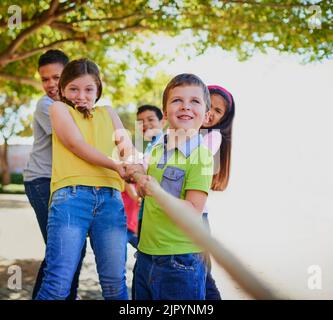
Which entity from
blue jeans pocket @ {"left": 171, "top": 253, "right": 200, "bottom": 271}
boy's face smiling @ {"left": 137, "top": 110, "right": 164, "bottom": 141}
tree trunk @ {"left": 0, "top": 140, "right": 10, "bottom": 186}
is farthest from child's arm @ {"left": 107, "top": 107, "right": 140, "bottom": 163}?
tree trunk @ {"left": 0, "top": 140, "right": 10, "bottom": 186}

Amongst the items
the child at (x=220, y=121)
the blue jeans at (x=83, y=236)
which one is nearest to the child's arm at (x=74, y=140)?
the blue jeans at (x=83, y=236)

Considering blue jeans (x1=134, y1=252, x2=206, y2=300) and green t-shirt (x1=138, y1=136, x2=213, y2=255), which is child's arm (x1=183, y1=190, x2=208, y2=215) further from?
blue jeans (x1=134, y1=252, x2=206, y2=300)

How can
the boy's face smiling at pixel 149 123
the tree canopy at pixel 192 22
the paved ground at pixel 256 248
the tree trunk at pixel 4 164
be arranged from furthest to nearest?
the tree trunk at pixel 4 164
the tree canopy at pixel 192 22
the boy's face smiling at pixel 149 123
the paved ground at pixel 256 248

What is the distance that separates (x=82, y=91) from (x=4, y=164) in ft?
82.4

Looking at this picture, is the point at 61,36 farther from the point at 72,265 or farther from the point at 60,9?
the point at 72,265

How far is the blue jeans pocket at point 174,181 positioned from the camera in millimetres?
2146

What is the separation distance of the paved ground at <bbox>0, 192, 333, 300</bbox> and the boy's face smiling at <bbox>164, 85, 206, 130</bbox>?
101 centimetres

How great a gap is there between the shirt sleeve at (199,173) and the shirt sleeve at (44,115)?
101cm

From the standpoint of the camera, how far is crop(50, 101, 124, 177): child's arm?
92.6 inches

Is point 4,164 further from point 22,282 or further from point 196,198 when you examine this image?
point 196,198

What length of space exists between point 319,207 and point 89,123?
807 cm

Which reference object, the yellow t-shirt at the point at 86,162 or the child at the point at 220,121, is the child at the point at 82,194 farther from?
the child at the point at 220,121

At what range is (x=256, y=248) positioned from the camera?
21.1 feet

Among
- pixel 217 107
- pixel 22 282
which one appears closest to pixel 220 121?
pixel 217 107
